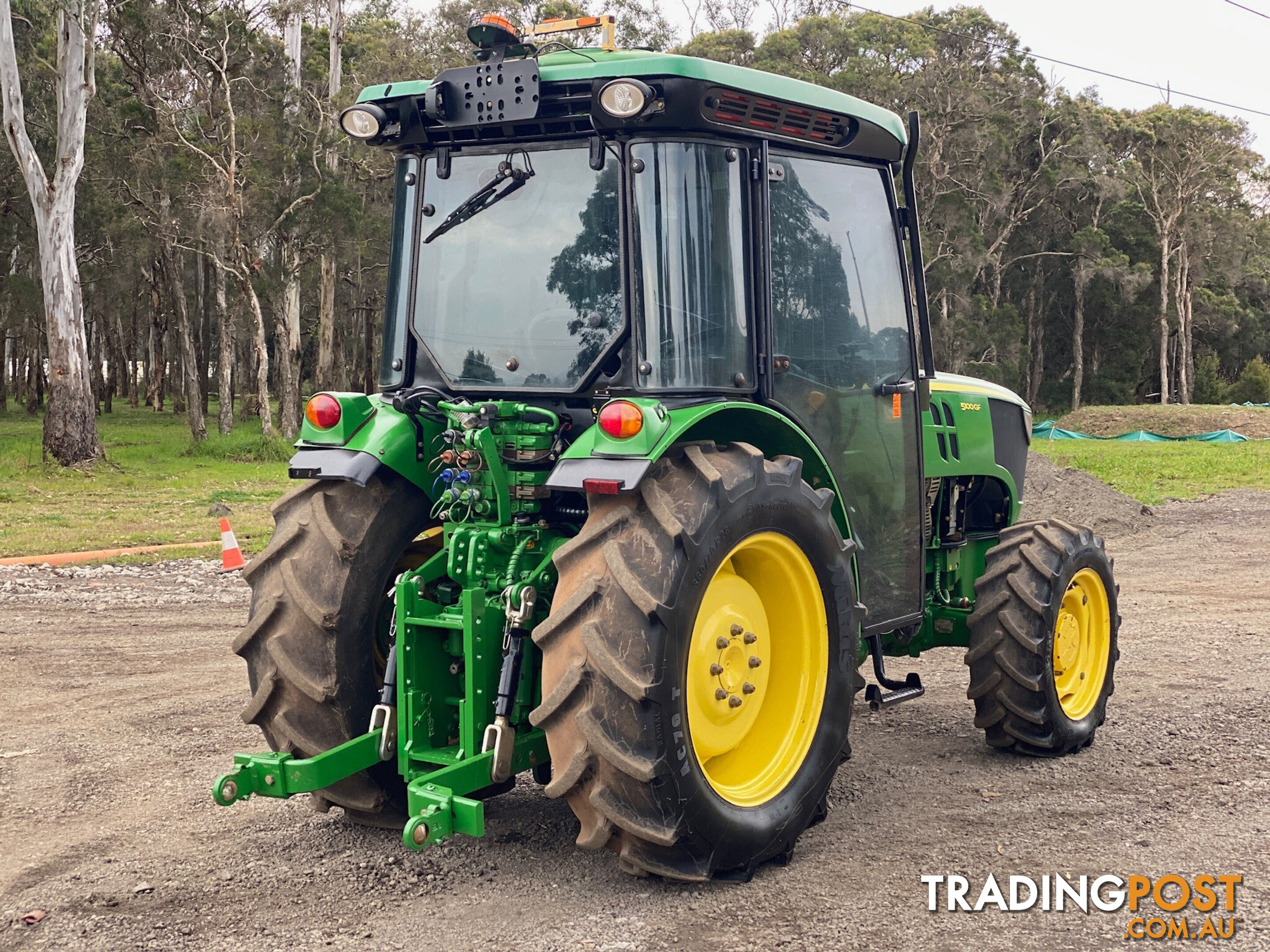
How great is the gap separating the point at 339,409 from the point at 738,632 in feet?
5.75

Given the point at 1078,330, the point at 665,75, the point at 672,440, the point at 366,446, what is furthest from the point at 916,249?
the point at 1078,330

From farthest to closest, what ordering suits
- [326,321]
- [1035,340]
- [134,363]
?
1. [1035,340]
2. [134,363]
3. [326,321]

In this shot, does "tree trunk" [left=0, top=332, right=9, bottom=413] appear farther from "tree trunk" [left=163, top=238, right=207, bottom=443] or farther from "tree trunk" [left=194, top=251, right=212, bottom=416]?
"tree trunk" [left=163, top=238, right=207, bottom=443]

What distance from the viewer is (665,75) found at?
4.27 metres

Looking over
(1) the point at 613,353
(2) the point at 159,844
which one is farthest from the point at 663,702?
(2) the point at 159,844

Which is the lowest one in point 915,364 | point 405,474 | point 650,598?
point 650,598

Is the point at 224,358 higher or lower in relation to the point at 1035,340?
lower

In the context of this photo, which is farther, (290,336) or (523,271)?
(290,336)

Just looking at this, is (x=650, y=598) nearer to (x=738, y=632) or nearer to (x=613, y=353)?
(x=738, y=632)

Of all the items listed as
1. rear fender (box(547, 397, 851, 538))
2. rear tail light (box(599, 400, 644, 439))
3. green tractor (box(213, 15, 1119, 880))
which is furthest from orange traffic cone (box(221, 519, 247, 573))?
rear tail light (box(599, 400, 644, 439))

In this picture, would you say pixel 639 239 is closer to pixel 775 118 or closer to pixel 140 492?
pixel 775 118

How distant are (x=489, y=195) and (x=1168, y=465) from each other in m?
25.7

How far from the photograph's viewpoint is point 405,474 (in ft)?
15.7

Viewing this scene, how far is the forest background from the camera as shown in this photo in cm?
3234
